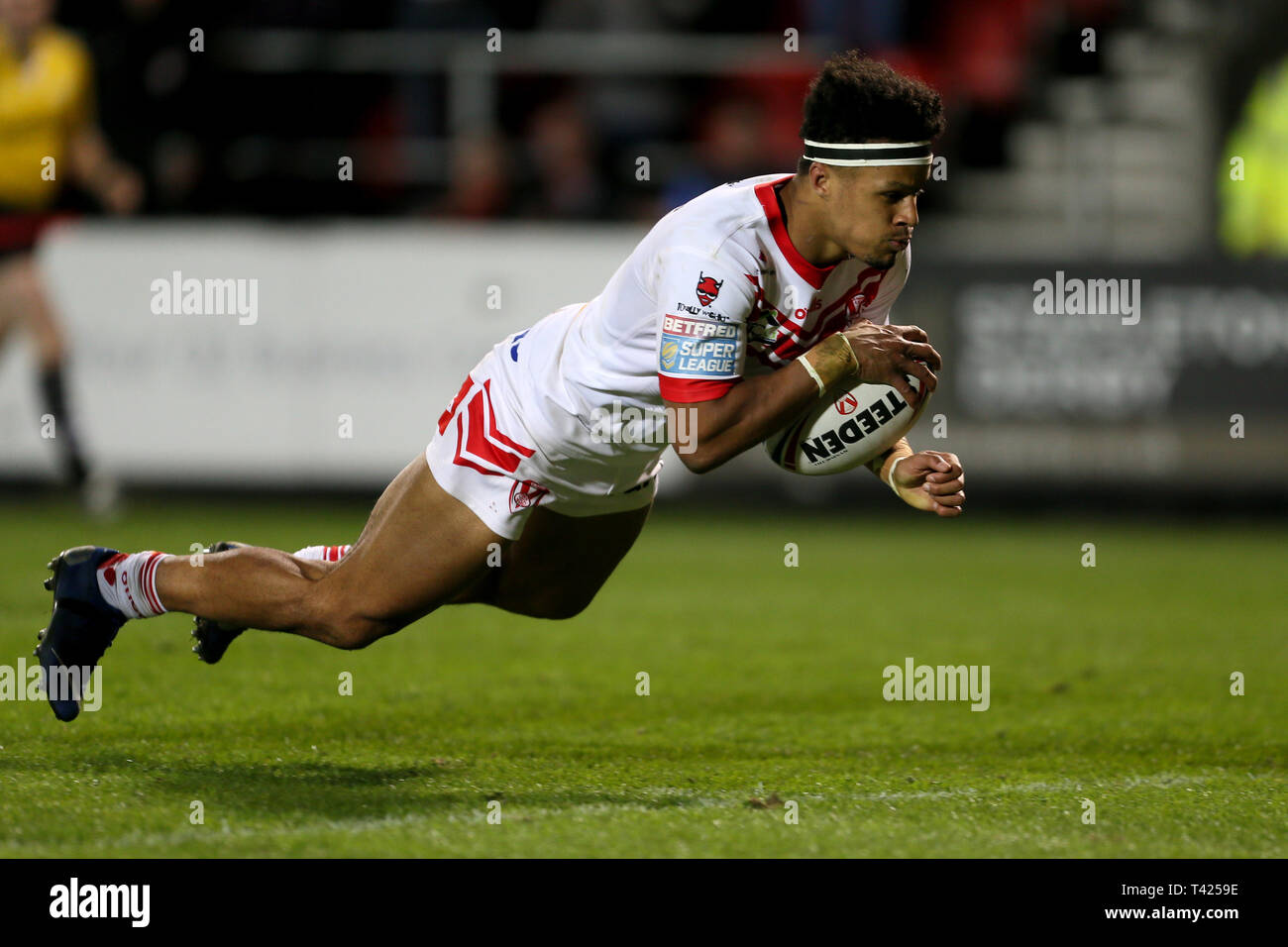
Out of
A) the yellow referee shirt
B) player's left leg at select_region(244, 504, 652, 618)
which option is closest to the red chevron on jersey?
player's left leg at select_region(244, 504, 652, 618)

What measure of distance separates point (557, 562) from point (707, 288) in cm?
123

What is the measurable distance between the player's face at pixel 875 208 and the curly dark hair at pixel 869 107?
0.30 feet

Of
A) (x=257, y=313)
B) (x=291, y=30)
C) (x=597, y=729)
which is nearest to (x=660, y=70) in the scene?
(x=291, y=30)

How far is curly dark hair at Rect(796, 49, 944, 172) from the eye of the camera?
488 cm

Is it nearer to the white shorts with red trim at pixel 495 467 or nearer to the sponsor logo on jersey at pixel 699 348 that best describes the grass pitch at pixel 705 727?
the white shorts with red trim at pixel 495 467

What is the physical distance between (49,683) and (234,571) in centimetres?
68

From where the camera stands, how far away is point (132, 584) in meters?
5.53

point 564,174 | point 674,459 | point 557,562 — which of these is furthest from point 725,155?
point 557,562

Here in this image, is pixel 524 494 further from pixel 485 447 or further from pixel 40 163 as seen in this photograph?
pixel 40 163

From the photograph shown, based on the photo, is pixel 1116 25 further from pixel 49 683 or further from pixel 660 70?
pixel 49 683

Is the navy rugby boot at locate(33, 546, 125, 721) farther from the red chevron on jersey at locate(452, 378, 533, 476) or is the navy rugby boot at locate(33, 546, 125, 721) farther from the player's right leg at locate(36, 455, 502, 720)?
the red chevron on jersey at locate(452, 378, 533, 476)

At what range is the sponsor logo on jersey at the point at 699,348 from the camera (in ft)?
15.9

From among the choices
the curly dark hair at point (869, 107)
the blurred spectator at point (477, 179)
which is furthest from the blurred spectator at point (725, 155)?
the curly dark hair at point (869, 107)

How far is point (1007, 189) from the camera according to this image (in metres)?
16.1
